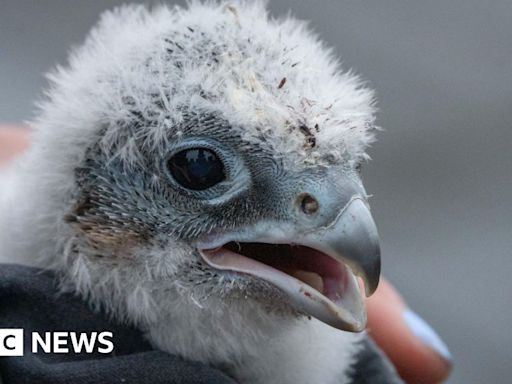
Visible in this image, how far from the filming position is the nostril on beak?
4.75ft

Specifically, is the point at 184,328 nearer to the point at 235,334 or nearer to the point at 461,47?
the point at 235,334

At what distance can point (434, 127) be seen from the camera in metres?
4.37

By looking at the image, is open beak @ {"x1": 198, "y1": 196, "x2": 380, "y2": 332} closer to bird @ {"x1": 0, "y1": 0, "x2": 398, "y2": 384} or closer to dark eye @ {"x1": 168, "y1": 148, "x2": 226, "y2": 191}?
bird @ {"x1": 0, "y1": 0, "x2": 398, "y2": 384}

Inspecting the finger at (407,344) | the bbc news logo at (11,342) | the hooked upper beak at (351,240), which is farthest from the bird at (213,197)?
the finger at (407,344)

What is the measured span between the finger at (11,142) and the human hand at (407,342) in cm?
29

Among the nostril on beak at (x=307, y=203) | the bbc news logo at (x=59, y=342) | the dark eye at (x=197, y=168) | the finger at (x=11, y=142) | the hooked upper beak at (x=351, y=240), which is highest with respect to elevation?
the finger at (x=11, y=142)

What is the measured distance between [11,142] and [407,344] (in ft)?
5.28

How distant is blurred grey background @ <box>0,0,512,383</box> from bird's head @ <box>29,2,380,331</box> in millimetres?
2530

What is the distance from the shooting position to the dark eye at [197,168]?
4.94 feet

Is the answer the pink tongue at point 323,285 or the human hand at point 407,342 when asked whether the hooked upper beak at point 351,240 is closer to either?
the pink tongue at point 323,285

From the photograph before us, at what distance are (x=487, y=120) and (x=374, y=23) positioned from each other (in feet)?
2.84

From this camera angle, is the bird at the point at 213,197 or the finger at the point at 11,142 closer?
the bird at the point at 213,197

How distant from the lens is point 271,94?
1.51 meters

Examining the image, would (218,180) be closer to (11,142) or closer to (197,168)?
(197,168)
